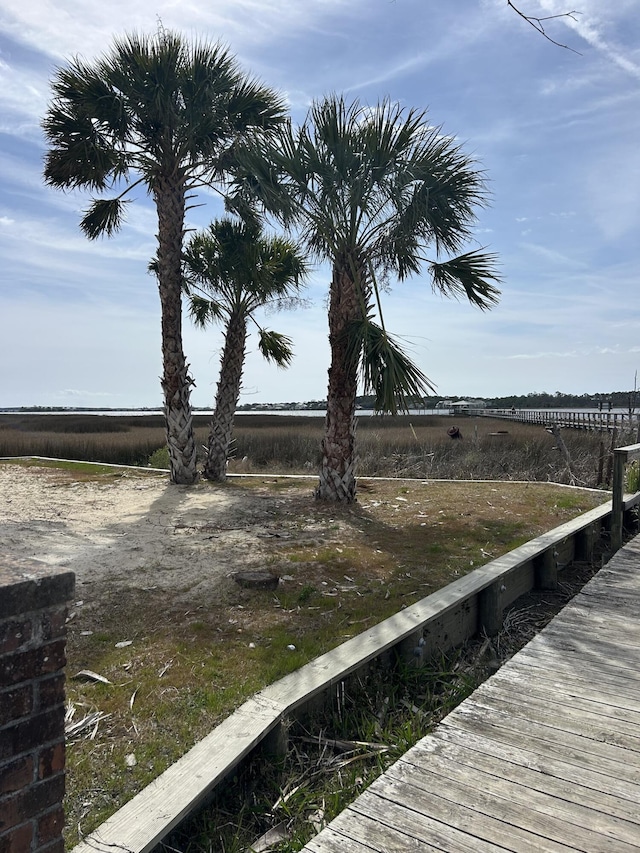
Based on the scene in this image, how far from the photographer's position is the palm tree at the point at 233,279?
11156mm

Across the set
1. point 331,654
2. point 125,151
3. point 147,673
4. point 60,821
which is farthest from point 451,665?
point 125,151

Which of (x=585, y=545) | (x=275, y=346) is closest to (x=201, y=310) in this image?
(x=275, y=346)

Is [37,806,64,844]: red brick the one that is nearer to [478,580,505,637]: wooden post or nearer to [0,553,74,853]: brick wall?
[0,553,74,853]: brick wall

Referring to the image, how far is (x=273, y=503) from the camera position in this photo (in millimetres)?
8781

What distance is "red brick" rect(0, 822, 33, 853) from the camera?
59.6 inches

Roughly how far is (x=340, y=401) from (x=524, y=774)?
6565mm

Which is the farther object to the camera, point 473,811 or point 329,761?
point 329,761

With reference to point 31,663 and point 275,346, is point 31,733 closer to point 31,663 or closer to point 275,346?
point 31,663

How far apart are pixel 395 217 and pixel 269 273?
402 cm

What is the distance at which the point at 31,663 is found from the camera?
1540mm

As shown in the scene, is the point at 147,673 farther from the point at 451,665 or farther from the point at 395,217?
the point at 395,217

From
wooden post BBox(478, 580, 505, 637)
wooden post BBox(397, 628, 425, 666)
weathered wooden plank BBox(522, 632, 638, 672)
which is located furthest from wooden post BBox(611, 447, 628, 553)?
wooden post BBox(397, 628, 425, 666)

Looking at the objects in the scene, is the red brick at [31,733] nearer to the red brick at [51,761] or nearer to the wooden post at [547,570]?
the red brick at [51,761]

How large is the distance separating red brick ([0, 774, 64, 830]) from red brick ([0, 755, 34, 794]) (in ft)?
0.08
